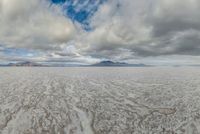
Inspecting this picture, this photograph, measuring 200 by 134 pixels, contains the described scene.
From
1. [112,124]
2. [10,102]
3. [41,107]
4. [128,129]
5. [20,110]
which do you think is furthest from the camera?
[10,102]

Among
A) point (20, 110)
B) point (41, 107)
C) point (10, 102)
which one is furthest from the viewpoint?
point (10, 102)

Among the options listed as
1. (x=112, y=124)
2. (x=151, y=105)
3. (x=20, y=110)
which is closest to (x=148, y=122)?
(x=112, y=124)

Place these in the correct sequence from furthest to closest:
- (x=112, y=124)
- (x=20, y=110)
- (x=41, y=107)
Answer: (x=41, y=107), (x=20, y=110), (x=112, y=124)

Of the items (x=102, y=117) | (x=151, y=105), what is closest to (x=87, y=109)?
(x=102, y=117)

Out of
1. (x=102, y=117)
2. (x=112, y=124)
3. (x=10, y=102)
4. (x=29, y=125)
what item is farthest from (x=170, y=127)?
(x=10, y=102)

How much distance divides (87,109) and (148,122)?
20.3ft

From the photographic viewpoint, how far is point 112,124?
12445mm

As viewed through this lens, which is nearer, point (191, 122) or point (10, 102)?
point (191, 122)

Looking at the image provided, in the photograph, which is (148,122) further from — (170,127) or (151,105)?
(151,105)

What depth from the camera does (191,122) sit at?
42.1ft

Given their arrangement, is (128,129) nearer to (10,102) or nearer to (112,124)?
(112,124)

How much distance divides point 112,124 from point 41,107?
8.37 m

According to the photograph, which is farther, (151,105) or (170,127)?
(151,105)

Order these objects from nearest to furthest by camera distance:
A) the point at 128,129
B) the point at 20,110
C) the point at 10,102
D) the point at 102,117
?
the point at 128,129
the point at 102,117
the point at 20,110
the point at 10,102
